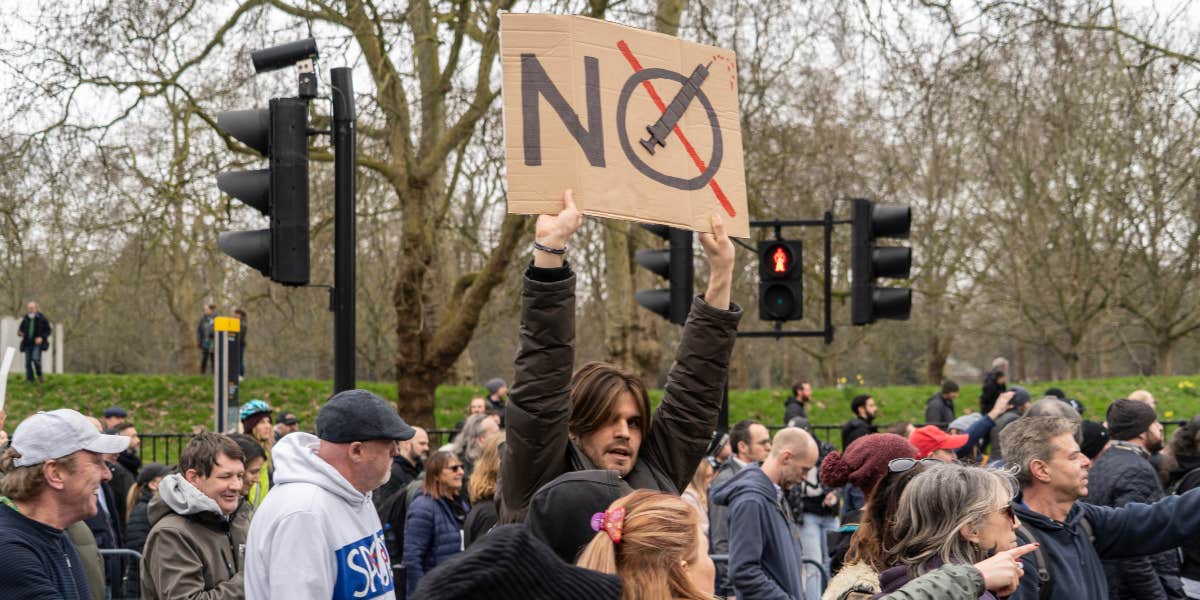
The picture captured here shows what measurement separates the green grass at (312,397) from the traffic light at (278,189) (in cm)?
1688

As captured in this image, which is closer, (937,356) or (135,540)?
(135,540)

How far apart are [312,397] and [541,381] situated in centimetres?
2395

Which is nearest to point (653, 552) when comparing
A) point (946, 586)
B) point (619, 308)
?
point (946, 586)

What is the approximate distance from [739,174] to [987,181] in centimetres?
2934

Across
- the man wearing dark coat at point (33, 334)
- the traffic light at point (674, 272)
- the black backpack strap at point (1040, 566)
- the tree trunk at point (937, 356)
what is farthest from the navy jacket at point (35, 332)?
the black backpack strap at point (1040, 566)

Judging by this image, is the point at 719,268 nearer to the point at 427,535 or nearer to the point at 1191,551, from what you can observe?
the point at 427,535

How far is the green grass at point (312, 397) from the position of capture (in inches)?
937

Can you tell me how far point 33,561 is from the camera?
175 inches

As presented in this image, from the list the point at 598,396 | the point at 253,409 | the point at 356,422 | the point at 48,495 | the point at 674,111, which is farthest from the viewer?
the point at 253,409

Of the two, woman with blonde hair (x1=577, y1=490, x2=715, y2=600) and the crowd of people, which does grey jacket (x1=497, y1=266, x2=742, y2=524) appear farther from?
woman with blonde hair (x1=577, y1=490, x2=715, y2=600)

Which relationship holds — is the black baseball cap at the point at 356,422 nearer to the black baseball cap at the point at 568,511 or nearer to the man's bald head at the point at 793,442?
the black baseball cap at the point at 568,511

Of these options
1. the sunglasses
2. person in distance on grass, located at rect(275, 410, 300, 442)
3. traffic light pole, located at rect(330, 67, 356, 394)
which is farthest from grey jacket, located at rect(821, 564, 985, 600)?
person in distance on grass, located at rect(275, 410, 300, 442)

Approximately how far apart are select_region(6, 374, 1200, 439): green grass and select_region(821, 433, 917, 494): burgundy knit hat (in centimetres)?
1858

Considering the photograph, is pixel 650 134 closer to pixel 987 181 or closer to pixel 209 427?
pixel 209 427
